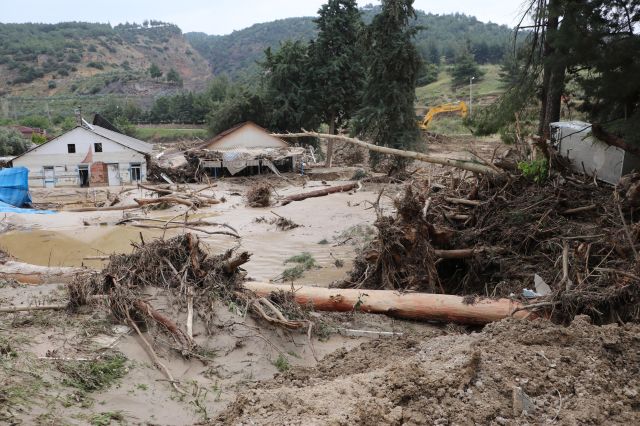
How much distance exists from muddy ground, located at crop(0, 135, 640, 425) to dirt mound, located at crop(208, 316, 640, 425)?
0.04ft

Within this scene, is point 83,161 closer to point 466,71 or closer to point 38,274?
point 38,274

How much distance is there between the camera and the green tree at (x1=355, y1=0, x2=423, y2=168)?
24797mm

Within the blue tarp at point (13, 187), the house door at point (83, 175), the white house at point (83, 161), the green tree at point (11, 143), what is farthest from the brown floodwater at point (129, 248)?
the green tree at point (11, 143)

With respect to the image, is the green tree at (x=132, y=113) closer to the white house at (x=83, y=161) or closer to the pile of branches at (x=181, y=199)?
the white house at (x=83, y=161)

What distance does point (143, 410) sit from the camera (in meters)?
3.90

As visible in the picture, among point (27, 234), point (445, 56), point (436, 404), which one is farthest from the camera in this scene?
point (445, 56)

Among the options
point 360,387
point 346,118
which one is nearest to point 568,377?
point 360,387

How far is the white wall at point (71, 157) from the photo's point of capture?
27497mm

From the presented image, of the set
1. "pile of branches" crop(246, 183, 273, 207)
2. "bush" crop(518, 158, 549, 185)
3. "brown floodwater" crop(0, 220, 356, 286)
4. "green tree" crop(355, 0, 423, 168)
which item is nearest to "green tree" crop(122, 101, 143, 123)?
"green tree" crop(355, 0, 423, 168)

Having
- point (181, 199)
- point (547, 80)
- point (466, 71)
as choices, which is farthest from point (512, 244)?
point (466, 71)

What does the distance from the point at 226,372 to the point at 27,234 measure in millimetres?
12932

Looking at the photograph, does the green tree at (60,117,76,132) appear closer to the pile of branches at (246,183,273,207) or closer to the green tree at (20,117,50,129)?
the green tree at (20,117,50,129)

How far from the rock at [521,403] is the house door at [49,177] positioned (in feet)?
99.5

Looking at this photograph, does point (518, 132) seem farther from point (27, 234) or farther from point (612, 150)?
point (27, 234)
